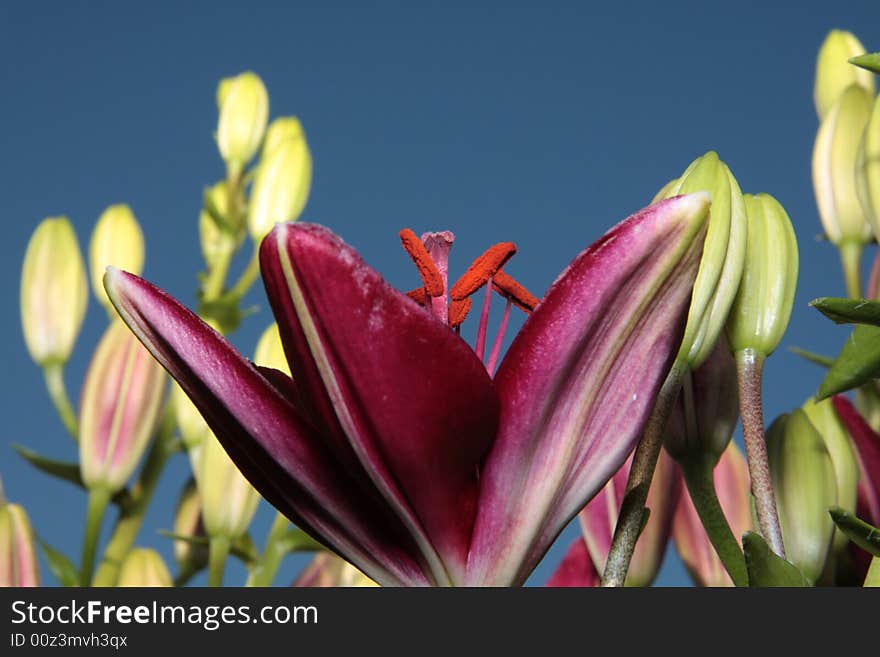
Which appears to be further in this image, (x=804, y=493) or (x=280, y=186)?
(x=280, y=186)

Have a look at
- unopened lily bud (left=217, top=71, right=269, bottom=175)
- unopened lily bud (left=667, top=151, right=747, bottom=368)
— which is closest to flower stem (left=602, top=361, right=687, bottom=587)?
unopened lily bud (left=667, top=151, right=747, bottom=368)

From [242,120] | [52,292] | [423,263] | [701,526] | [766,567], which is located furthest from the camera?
[242,120]

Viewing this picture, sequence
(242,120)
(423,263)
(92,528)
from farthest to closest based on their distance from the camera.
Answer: (242,120) < (92,528) < (423,263)

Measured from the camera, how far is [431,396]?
307mm

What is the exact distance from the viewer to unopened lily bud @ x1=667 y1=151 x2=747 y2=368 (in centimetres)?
34

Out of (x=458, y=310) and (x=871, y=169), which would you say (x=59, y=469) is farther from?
(x=871, y=169)

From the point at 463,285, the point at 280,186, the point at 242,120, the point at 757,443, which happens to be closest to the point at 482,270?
the point at 463,285

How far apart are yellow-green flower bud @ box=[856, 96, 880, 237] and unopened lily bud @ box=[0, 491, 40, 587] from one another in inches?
16.6

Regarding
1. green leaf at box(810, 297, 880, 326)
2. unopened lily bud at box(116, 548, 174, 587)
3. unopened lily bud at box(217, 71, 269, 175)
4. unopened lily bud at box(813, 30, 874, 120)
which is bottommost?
green leaf at box(810, 297, 880, 326)

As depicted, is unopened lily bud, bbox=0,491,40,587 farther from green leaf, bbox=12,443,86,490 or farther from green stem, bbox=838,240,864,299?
green stem, bbox=838,240,864,299

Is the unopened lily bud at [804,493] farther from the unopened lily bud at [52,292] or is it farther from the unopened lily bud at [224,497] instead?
the unopened lily bud at [52,292]

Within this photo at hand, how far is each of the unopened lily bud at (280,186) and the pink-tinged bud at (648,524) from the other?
0.37 metres

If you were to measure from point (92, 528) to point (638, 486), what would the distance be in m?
0.41
